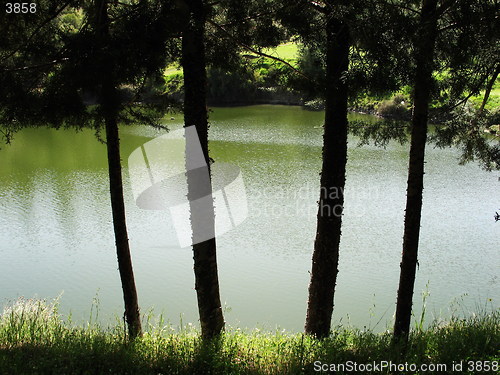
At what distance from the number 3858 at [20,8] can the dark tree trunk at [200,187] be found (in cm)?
150

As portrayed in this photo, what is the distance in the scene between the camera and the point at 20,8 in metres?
4.58

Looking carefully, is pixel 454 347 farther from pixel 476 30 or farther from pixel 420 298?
pixel 420 298

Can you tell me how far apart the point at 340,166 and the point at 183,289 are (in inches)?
202

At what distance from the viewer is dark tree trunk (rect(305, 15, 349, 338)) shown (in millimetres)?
4555

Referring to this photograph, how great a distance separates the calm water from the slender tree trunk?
0.62 m

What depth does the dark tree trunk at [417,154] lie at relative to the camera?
3934 mm

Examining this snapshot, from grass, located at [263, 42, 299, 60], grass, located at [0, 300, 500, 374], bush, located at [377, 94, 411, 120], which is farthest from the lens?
bush, located at [377, 94, 411, 120]

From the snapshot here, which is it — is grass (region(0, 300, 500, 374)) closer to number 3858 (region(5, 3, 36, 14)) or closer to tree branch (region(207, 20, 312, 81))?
tree branch (region(207, 20, 312, 81))

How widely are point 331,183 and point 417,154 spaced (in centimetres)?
89

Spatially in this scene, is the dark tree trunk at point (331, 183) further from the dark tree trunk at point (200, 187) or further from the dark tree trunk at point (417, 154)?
the dark tree trunk at point (200, 187)

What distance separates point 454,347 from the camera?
4016 mm

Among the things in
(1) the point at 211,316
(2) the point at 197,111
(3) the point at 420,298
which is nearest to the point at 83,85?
(2) the point at 197,111

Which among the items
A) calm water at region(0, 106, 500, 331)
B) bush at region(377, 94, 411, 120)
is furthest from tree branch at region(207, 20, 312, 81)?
bush at region(377, 94, 411, 120)
